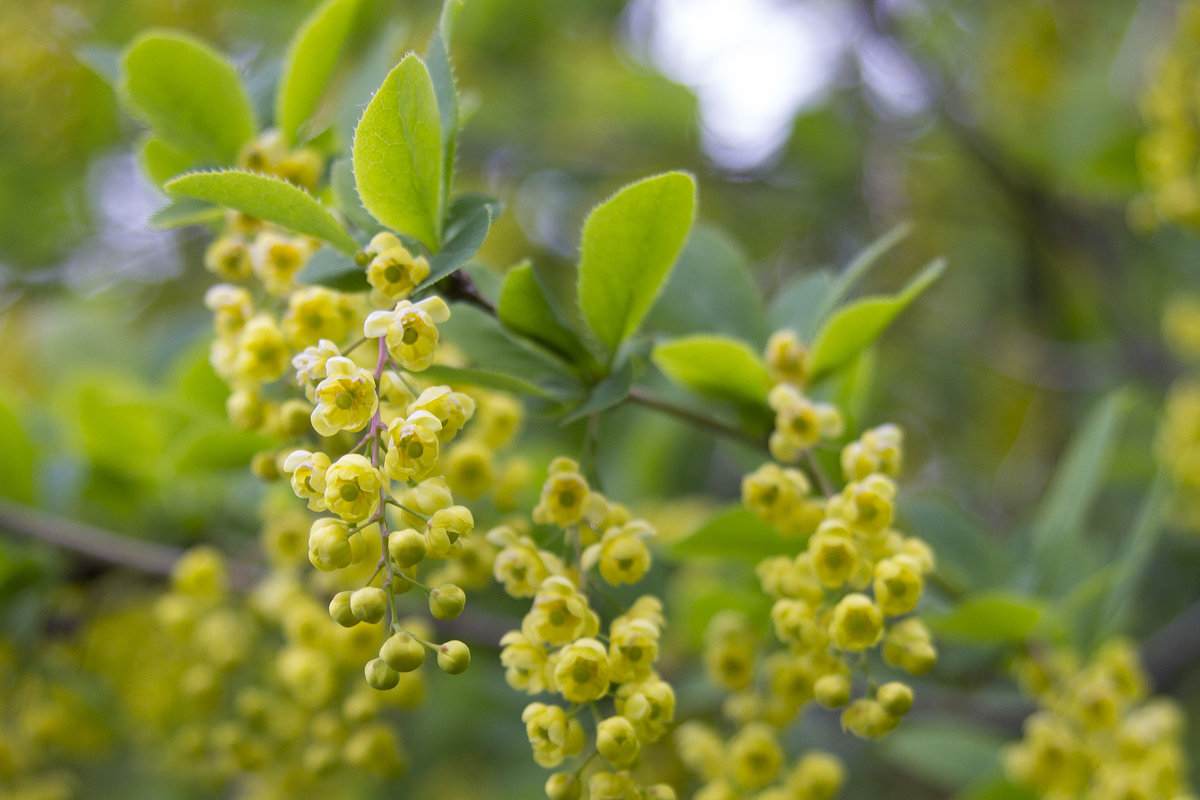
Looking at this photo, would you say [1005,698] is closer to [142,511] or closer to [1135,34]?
[142,511]

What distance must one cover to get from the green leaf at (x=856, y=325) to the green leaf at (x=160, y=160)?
88cm

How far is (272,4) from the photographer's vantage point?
12.6 ft

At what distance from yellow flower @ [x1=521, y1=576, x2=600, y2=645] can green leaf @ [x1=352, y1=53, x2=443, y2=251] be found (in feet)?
1.31

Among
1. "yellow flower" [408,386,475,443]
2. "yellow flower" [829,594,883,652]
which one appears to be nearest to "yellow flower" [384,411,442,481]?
"yellow flower" [408,386,475,443]

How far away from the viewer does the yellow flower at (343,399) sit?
88 cm

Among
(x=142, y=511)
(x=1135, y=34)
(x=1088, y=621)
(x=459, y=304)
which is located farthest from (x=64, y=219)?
(x=1135, y=34)

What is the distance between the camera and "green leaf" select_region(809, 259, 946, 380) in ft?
3.76

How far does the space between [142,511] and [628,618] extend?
1363 mm

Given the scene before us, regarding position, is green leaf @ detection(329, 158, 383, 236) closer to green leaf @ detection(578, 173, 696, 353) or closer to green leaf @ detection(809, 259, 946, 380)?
green leaf @ detection(578, 173, 696, 353)

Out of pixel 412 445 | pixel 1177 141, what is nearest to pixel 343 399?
pixel 412 445

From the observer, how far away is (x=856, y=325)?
1.21 metres

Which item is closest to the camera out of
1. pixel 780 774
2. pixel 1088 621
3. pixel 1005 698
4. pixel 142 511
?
pixel 780 774

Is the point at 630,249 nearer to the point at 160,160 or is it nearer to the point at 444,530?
the point at 444,530

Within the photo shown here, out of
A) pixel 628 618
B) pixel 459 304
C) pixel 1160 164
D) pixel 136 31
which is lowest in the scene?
pixel 136 31
